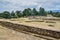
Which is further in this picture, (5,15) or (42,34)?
(5,15)

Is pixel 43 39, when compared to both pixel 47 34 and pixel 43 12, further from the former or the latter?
pixel 43 12

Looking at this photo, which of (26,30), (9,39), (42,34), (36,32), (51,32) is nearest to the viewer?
(9,39)

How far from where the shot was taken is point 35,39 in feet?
46.0

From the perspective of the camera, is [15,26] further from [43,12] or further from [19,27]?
[43,12]

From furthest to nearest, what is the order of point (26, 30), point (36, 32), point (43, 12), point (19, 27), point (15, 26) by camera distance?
point (43, 12) → point (15, 26) → point (19, 27) → point (26, 30) → point (36, 32)

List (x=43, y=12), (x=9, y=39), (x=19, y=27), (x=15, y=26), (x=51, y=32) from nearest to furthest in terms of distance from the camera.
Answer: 1. (x=9, y=39)
2. (x=51, y=32)
3. (x=19, y=27)
4. (x=15, y=26)
5. (x=43, y=12)

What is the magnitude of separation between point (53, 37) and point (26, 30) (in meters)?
6.33

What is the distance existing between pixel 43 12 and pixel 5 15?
29361 mm

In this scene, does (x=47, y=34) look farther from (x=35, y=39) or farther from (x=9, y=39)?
(x=9, y=39)

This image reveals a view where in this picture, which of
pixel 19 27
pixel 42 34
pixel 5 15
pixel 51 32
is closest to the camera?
pixel 51 32

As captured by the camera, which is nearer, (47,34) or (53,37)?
(53,37)

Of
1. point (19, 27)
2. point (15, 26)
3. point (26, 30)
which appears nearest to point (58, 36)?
point (26, 30)

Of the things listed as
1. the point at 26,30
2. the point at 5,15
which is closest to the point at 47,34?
the point at 26,30

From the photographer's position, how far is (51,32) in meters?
14.7
